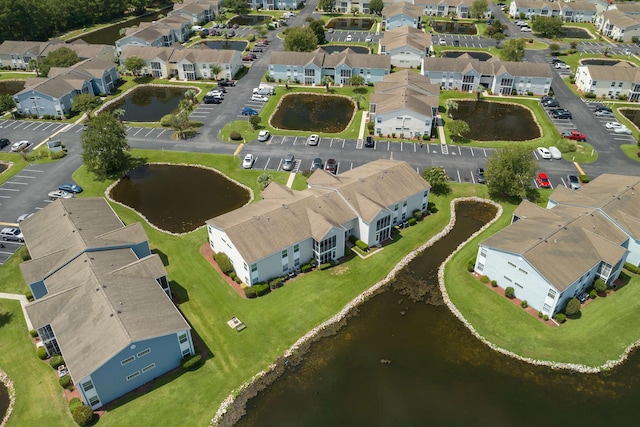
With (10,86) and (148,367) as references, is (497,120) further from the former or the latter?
(10,86)

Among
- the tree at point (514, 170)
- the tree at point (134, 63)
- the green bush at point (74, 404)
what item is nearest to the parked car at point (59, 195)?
the green bush at point (74, 404)

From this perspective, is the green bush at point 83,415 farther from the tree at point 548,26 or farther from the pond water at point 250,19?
the tree at point 548,26

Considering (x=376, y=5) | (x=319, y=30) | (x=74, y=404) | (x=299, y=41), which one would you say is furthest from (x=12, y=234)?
A: (x=376, y=5)

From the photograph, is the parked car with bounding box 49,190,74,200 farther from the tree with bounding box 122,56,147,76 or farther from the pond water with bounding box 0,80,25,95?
the pond water with bounding box 0,80,25,95

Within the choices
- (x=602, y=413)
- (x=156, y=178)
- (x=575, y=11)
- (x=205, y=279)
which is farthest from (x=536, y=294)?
(x=575, y=11)

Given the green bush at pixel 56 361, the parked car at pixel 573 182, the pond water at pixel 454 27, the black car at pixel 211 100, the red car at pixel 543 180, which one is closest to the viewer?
the green bush at pixel 56 361

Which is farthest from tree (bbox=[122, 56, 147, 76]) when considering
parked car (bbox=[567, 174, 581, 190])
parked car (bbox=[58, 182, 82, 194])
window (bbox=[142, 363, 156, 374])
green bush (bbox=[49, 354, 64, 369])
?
parked car (bbox=[567, 174, 581, 190])
